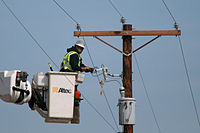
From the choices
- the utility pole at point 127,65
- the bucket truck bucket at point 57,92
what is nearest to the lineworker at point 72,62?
the bucket truck bucket at point 57,92

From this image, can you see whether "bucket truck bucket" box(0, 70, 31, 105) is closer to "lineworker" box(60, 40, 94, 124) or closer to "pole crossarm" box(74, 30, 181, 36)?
"lineworker" box(60, 40, 94, 124)

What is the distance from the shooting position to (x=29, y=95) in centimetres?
1709

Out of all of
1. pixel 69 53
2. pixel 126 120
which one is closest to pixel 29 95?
pixel 69 53

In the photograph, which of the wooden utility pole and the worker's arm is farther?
the wooden utility pole

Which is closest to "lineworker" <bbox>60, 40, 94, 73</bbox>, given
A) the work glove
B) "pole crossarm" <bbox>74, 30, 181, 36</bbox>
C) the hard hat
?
the work glove

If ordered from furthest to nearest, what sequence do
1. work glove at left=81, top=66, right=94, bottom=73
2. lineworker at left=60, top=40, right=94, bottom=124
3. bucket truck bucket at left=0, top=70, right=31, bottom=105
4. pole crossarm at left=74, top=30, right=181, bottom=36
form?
1. pole crossarm at left=74, top=30, right=181, bottom=36
2. work glove at left=81, top=66, right=94, bottom=73
3. lineworker at left=60, top=40, right=94, bottom=124
4. bucket truck bucket at left=0, top=70, right=31, bottom=105

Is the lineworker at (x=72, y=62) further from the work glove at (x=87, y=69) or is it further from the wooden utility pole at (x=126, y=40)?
the wooden utility pole at (x=126, y=40)

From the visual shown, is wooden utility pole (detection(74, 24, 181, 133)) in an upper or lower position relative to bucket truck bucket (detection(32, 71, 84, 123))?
upper

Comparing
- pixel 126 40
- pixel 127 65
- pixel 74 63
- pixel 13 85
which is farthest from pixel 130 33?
pixel 13 85

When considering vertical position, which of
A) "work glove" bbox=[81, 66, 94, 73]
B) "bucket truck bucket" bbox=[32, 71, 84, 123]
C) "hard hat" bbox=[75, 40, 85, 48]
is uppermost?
"hard hat" bbox=[75, 40, 85, 48]

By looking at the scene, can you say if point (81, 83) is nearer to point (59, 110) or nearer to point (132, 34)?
point (59, 110)

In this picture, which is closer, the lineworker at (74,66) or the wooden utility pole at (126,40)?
the lineworker at (74,66)

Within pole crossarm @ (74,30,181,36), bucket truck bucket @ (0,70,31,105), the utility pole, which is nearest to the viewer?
bucket truck bucket @ (0,70,31,105)

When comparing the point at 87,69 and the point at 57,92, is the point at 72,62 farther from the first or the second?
the point at 57,92
